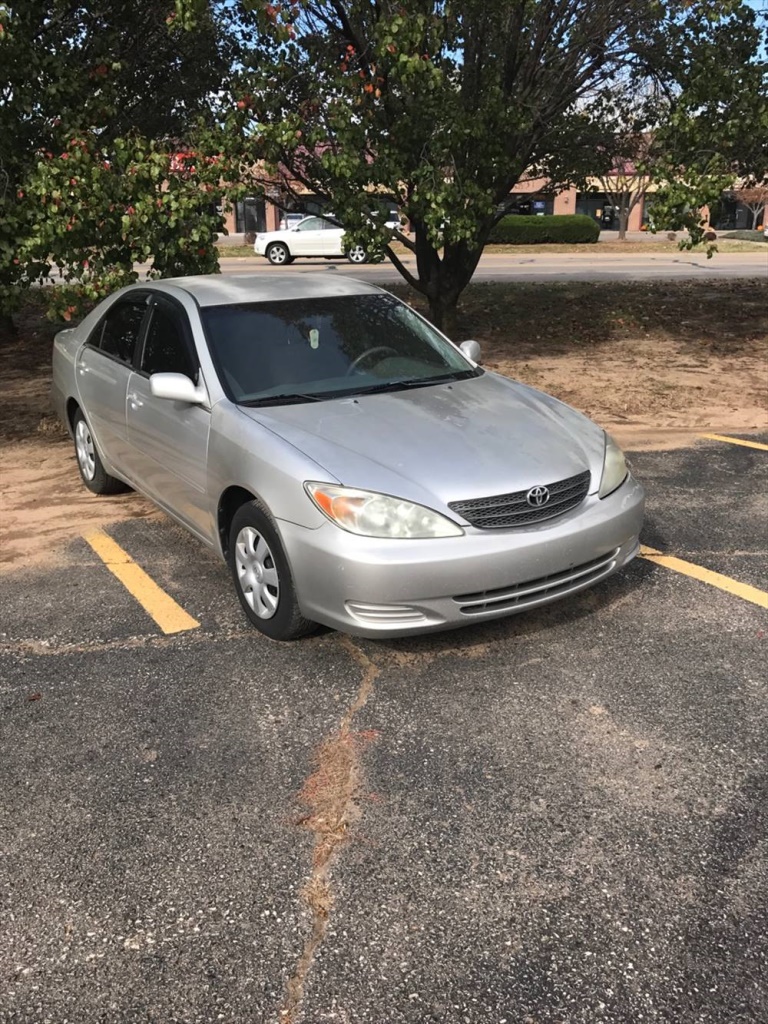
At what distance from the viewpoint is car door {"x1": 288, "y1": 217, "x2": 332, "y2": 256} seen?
97.6 feet

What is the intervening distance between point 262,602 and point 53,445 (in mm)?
4361

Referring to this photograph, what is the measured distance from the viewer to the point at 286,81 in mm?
8648

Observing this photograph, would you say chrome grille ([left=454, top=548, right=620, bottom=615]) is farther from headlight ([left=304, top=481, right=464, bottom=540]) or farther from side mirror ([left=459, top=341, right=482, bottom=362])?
side mirror ([left=459, top=341, right=482, bottom=362])

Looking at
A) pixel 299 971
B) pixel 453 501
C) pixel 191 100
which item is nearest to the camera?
pixel 299 971

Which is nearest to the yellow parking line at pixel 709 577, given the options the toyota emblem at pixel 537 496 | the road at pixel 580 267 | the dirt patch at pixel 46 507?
the toyota emblem at pixel 537 496

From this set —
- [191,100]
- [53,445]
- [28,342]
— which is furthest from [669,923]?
[28,342]

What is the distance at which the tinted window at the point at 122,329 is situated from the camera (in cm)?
514

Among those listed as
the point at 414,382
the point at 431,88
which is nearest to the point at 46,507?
the point at 414,382

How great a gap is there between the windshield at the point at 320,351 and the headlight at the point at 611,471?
1.00m

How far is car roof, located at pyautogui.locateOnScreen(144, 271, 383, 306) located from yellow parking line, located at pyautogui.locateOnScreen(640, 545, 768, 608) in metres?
2.24

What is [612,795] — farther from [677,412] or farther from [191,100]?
[191,100]

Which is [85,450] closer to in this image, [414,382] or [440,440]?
[414,382]

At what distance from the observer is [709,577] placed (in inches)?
180

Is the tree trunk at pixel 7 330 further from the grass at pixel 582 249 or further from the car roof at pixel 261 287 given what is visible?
the grass at pixel 582 249
